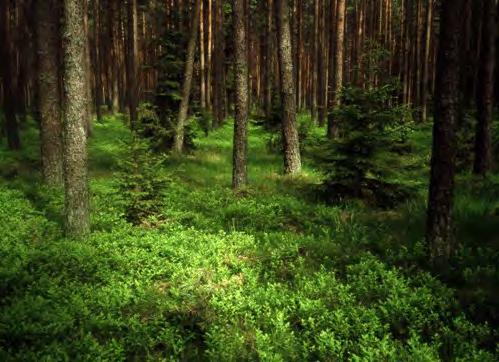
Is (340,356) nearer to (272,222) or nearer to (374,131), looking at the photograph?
(272,222)

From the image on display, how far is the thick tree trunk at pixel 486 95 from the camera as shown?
35.7 feet

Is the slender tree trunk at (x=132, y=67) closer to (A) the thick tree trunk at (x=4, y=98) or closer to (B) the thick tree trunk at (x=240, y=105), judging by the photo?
(A) the thick tree trunk at (x=4, y=98)

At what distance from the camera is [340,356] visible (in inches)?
206

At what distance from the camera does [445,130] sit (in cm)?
667

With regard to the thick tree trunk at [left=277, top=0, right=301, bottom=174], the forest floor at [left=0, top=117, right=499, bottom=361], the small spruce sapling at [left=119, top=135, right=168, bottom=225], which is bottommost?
the forest floor at [left=0, top=117, right=499, bottom=361]

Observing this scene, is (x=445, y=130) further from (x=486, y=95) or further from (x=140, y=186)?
(x=140, y=186)

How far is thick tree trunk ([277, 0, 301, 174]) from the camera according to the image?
13.5 meters

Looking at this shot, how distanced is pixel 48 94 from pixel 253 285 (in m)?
9.03

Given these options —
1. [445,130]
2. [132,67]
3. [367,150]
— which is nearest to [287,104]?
[367,150]

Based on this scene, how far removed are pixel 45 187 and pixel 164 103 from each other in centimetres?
646

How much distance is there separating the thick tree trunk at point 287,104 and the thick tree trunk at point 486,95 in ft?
15.8

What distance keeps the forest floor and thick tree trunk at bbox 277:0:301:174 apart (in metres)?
3.02

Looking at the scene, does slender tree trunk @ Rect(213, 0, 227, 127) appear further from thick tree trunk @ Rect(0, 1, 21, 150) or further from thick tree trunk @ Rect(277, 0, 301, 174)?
thick tree trunk @ Rect(277, 0, 301, 174)

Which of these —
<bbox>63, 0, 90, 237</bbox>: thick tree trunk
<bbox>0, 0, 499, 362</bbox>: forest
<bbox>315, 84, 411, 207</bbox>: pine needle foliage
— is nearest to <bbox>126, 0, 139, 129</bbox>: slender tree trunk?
<bbox>0, 0, 499, 362</bbox>: forest
